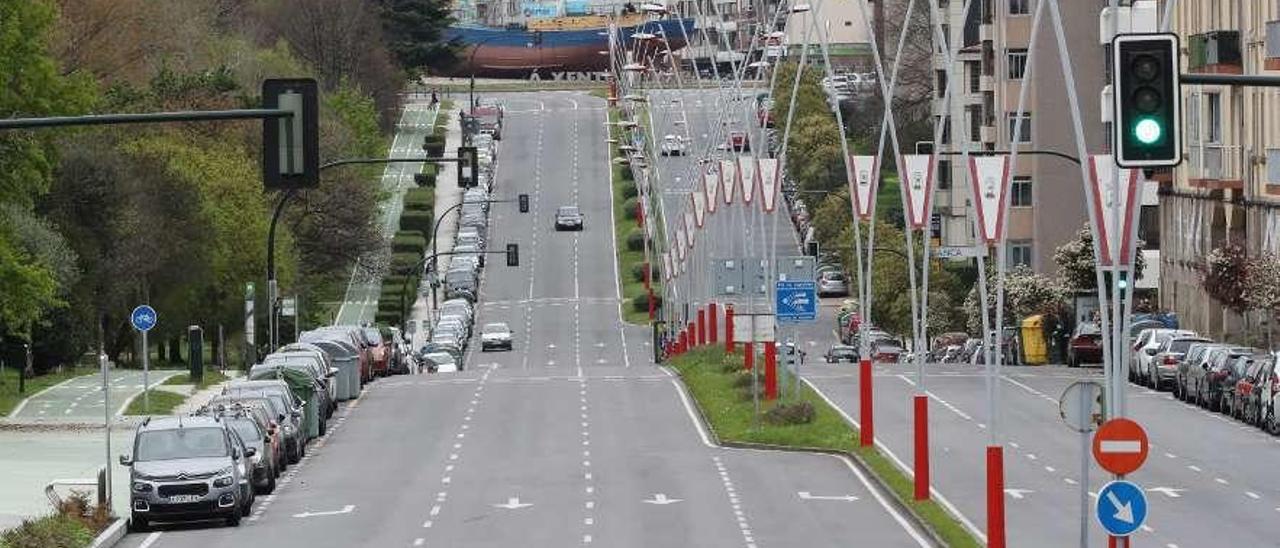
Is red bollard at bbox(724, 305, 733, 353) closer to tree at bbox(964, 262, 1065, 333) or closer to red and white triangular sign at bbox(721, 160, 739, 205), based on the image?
red and white triangular sign at bbox(721, 160, 739, 205)

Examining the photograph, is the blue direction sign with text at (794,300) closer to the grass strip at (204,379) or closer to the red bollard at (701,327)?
the grass strip at (204,379)

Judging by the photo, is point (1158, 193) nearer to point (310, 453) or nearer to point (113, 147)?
point (113, 147)

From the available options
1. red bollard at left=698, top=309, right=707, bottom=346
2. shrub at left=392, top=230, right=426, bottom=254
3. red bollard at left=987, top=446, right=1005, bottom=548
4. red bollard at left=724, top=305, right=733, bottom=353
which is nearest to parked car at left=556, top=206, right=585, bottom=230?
shrub at left=392, top=230, right=426, bottom=254

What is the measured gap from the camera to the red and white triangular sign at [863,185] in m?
50.9

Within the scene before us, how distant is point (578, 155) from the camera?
195500 mm

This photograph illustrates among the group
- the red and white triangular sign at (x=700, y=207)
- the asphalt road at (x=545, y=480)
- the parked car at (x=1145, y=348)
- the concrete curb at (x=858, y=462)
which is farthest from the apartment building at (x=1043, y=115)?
the concrete curb at (x=858, y=462)

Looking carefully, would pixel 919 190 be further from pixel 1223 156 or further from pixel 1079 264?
pixel 1079 264

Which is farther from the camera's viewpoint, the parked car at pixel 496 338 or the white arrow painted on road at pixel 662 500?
the parked car at pixel 496 338

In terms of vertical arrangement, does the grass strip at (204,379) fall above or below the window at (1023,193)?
below

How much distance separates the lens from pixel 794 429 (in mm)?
55938

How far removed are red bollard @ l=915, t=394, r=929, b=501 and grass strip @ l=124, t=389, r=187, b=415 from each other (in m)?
24.0

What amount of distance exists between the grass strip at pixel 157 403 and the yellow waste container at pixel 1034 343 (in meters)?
30.1

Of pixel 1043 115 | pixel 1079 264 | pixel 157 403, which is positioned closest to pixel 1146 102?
pixel 157 403

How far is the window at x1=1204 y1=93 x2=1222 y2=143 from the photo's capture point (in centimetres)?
8569
